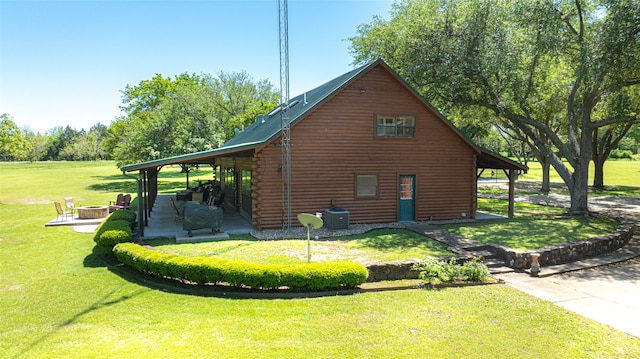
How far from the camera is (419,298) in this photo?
302 inches

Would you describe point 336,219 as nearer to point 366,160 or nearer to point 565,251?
point 366,160

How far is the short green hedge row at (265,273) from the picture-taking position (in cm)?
782

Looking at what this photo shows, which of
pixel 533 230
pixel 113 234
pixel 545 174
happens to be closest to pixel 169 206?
pixel 113 234

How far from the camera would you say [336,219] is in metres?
13.9

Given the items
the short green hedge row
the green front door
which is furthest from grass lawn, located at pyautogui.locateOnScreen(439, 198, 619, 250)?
the short green hedge row

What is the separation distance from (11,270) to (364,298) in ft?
30.8

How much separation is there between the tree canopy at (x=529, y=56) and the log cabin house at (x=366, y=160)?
11.3 feet

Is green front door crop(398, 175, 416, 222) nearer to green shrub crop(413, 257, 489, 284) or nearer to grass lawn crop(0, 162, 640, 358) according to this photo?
green shrub crop(413, 257, 489, 284)

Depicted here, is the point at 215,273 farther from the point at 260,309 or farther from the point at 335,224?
the point at 335,224

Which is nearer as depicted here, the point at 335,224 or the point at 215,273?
the point at 215,273

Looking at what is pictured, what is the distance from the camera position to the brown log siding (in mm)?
13789

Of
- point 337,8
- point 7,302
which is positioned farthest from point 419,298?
point 337,8

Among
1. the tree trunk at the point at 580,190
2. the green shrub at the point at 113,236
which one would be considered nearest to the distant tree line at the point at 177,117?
the green shrub at the point at 113,236

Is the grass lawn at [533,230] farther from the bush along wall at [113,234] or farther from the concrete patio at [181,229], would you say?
the bush along wall at [113,234]
